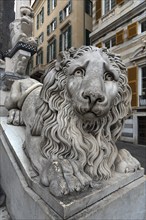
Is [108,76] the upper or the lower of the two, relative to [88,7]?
lower

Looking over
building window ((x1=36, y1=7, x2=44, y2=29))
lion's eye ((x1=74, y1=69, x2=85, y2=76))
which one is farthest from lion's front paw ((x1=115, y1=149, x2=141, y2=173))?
building window ((x1=36, y1=7, x2=44, y2=29))

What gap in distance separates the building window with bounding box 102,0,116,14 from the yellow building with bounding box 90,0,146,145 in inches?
13.8

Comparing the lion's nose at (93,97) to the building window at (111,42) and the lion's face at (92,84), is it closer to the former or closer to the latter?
the lion's face at (92,84)

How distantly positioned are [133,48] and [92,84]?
10568 millimetres

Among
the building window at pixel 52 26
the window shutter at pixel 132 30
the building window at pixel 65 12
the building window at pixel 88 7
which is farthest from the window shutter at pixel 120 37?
the building window at pixel 52 26

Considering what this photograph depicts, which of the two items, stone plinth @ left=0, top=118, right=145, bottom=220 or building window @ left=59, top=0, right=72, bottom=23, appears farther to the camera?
building window @ left=59, top=0, right=72, bottom=23

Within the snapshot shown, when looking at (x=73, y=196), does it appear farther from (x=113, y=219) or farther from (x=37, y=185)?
(x=113, y=219)

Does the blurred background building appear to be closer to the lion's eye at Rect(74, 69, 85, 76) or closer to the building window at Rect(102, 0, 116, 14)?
the lion's eye at Rect(74, 69, 85, 76)

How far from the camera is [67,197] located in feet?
3.60

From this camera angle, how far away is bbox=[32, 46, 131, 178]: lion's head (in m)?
1.24

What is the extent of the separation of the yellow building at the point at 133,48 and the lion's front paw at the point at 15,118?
885cm

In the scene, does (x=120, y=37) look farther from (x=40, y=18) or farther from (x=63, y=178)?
(x=40, y=18)

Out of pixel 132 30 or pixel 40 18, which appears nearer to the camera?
pixel 132 30

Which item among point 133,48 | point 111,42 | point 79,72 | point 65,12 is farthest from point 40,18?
point 79,72
